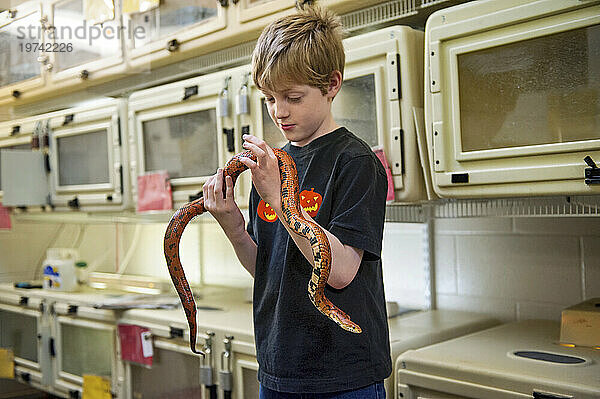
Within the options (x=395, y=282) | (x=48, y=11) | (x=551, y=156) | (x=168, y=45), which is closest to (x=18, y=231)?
(x=48, y=11)

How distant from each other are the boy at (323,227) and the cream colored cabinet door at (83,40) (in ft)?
2.15

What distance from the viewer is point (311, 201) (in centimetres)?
98

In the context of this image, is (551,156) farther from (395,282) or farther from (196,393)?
(196,393)

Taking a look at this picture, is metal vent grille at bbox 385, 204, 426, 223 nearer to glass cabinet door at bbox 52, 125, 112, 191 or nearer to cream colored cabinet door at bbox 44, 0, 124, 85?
cream colored cabinet door at bbox 44, 0, 124, 85

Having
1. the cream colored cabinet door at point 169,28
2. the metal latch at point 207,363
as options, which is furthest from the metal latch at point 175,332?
the cream colored cabinet door at point 169,28

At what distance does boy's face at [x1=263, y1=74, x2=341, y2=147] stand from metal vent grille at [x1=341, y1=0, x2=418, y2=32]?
1.77 feet

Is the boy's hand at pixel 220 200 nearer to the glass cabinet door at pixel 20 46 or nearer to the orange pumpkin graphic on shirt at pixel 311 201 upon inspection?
the orange pumpkin graphic on shirt at pixel 311 201

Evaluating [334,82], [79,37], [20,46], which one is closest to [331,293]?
[334,82]

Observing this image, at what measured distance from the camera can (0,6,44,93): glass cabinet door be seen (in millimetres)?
1297

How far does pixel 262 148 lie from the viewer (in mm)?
848

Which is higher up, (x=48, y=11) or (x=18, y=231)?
(x=48, y=11)

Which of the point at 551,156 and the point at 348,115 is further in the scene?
the point at 348,115

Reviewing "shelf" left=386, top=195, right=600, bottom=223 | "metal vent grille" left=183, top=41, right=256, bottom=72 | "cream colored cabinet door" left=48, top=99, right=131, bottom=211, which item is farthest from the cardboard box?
"cream colored cabinet door" left=48, top=99, right=131, bottom=211

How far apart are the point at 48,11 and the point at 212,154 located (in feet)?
1.94
